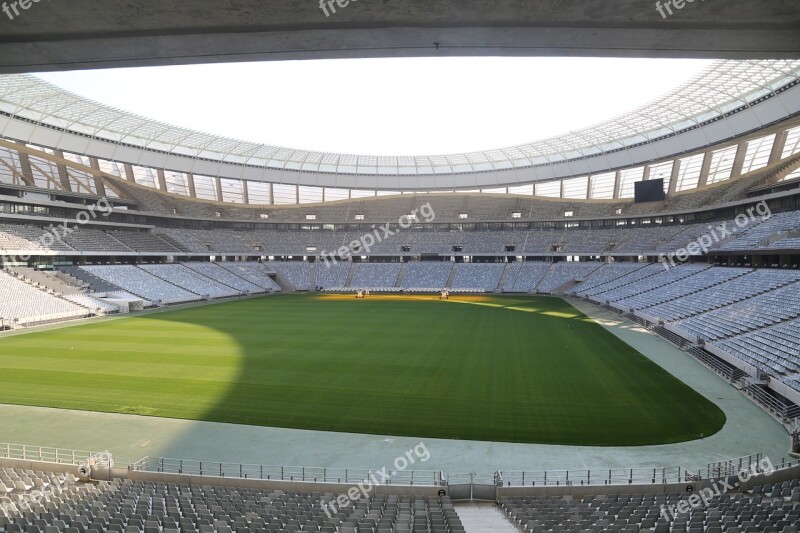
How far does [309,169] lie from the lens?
7300 centimetres

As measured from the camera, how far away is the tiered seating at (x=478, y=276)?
224 ft

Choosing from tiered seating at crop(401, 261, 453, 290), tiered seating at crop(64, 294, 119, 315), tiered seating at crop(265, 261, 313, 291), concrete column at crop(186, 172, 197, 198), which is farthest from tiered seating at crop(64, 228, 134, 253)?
tiered seating at crop(401, 261, 453, 290)

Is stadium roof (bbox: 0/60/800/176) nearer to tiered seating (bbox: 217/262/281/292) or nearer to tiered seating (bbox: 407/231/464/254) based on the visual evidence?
tiered seating (bbox: 407/231/464/254)

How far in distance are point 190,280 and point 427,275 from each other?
108 ft

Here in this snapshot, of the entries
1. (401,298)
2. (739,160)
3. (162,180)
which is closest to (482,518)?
(401,298)

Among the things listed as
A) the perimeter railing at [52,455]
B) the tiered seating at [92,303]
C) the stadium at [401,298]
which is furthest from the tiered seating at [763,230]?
the tiered seating at [92,303]

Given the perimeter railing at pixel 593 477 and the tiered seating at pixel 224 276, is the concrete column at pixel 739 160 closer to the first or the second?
the perimeter railing at pixel 593 477

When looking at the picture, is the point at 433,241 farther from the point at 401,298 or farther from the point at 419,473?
the point at 419,473

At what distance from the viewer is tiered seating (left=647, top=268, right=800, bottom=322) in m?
31.2

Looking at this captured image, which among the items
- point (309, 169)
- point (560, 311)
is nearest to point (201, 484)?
point (560, 311)

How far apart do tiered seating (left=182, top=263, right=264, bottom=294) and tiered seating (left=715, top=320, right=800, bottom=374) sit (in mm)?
55084

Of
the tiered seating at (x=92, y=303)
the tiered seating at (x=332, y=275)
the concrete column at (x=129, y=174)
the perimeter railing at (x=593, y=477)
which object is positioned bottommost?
the tiered seating at (x=332, y=275)

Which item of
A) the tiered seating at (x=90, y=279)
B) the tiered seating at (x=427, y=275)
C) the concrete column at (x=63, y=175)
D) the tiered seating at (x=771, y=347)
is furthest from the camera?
the tiered seating at (x=427, y=275)

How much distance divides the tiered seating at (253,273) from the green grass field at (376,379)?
3114cm
